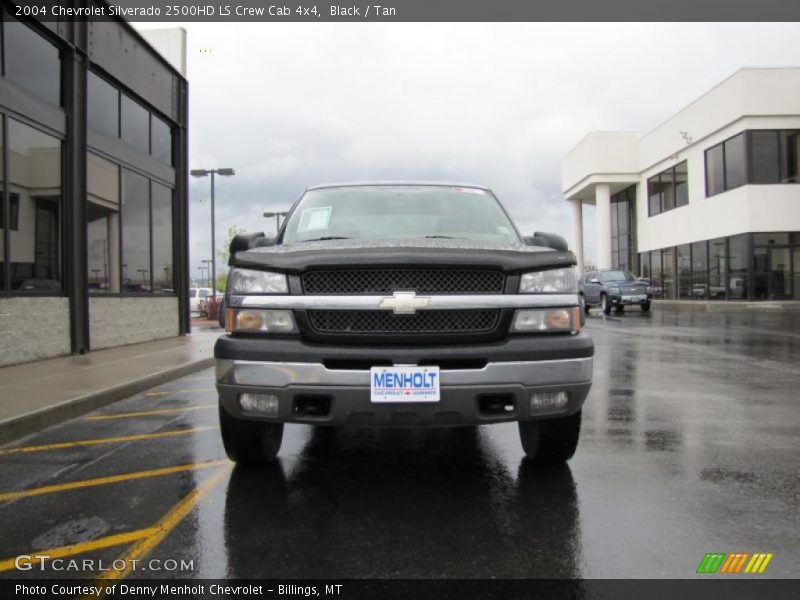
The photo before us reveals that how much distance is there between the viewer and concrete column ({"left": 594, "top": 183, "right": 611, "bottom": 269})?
129ft

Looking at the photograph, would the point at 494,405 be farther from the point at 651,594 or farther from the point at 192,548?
the point at 192,548

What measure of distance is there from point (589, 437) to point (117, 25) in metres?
11.3

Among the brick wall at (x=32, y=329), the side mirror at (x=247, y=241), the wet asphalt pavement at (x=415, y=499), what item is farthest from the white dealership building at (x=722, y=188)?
the side mirror at (x=247, y=241)

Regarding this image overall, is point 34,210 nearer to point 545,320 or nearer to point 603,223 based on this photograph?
point 545,320

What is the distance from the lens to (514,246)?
3596 millimetres

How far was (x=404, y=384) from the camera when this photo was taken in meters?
2.96

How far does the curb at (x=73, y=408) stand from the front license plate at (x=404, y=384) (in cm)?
363

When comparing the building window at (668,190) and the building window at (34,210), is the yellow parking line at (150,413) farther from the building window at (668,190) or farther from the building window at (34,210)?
the building window at (668,190)

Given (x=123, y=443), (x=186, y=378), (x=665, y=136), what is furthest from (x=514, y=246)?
(x=665, y=136)

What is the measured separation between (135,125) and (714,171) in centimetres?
2580

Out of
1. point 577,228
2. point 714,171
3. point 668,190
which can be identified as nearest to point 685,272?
point 714,171

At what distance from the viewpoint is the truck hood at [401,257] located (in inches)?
125

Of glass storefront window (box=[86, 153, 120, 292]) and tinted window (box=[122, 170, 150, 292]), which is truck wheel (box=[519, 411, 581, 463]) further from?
tinted window (box=[122, 170, 150, 292])

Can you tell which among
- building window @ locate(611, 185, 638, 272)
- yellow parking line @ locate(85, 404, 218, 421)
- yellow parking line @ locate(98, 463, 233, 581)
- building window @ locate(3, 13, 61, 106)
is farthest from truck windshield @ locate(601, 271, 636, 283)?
yellow parking line @ locate(98, 463, 233, 581)
